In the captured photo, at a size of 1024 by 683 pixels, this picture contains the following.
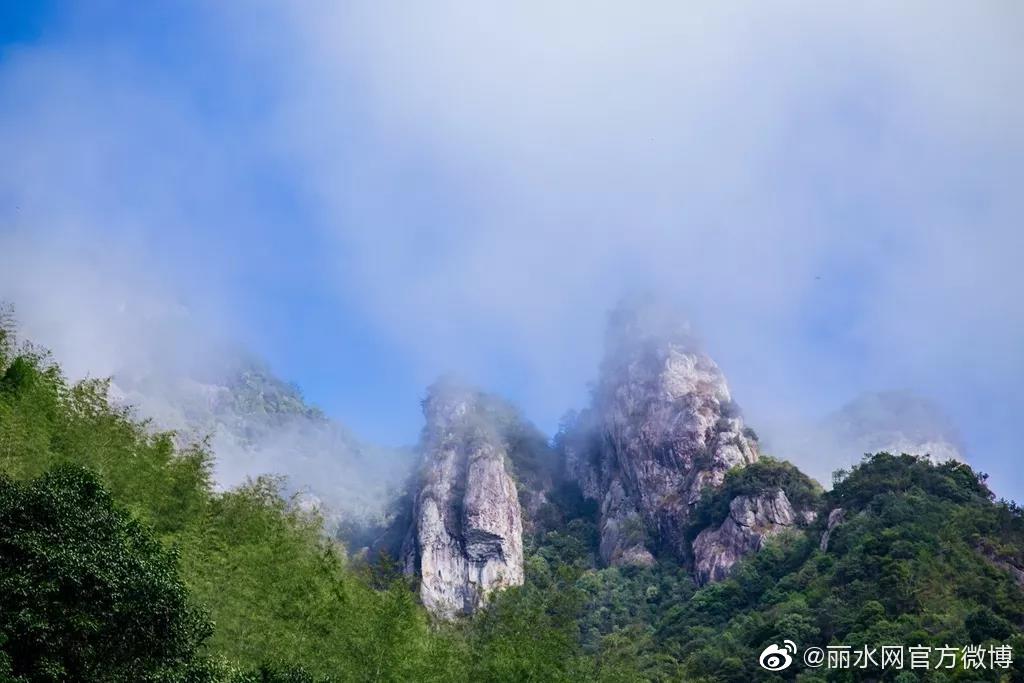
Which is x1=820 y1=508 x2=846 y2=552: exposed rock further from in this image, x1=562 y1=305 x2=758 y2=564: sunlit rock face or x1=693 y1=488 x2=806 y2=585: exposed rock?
x1=562 y1=305 x2=758 y2=564: sunlit rock face

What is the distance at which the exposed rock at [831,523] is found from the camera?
209 feet

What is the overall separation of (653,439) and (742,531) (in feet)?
72.5

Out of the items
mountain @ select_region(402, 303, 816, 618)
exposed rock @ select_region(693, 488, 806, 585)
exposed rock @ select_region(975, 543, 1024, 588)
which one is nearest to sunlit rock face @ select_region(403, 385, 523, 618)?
mountain @ select_region(402, 303, 816, 618)

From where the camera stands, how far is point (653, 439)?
9862cm

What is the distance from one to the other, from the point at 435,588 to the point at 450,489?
1247cm

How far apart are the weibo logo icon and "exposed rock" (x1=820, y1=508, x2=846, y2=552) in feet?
63.9

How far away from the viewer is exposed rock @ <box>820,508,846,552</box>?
63.8m

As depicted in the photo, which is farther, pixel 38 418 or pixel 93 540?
pixel 38 418

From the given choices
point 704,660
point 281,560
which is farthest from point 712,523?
point 281,560

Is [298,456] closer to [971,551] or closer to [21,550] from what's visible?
[971,551]

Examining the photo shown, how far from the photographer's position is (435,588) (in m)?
88.4

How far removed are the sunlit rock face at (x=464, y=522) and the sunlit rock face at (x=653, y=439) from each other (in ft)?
36.5

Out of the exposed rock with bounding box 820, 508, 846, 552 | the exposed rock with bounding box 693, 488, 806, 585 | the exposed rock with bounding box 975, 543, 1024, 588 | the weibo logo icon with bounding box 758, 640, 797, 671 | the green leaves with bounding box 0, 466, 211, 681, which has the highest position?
the exposed rock with bounding box 693, 488, 806, 585

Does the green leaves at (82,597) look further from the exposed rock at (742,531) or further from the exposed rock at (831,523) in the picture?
the exposed rock at (742,531)
